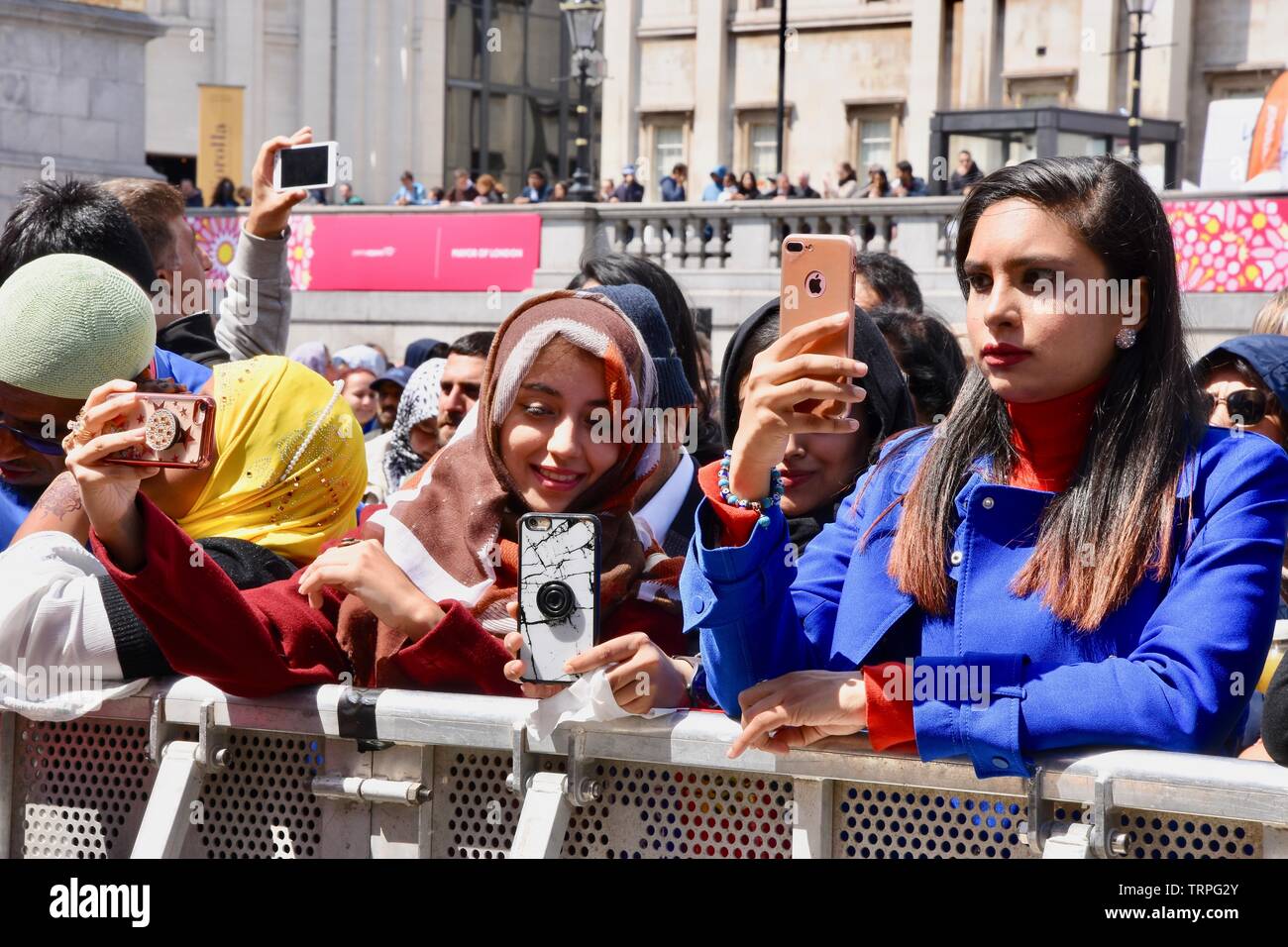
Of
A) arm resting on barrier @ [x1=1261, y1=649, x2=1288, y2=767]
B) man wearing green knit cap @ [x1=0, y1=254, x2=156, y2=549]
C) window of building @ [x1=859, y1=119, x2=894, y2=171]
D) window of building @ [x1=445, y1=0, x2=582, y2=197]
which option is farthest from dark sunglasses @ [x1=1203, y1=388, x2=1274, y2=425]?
window of building @ [x1=445, y1=0, x2=582, y2=197]

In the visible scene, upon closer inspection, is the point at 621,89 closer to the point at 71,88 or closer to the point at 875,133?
the point at 875,133

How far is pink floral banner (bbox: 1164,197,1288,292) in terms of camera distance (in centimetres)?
1975

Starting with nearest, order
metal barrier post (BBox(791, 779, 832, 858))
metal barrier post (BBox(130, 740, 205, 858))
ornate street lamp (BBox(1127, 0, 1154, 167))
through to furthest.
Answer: metal barrier post (BBox(791, 779, 832, 858)), metal barrier post (BBox(130, 740, 205, 858)), ornate street lamp (BBox(1127, 0, 1154, 167))

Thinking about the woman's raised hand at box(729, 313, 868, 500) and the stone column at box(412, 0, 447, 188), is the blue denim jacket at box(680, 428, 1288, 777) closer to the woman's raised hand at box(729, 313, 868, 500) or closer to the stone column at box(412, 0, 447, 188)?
the woman's raised hand at box(729, 313, 868, 500)

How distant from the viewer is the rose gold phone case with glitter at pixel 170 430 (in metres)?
3.22

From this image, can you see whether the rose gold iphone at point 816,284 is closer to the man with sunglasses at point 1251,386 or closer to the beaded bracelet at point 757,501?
the beaded bracelet at point 757,501

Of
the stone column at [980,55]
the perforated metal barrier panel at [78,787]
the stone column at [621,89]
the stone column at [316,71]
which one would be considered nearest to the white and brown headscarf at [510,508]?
the perforated metal barrier panel at [78,787]

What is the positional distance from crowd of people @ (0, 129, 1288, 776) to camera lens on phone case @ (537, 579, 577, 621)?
3.9 inches

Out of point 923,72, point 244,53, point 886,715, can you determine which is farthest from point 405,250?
point 886,715

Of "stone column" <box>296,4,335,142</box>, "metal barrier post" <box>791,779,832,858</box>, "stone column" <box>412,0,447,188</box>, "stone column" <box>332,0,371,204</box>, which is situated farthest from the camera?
"stone column" <box>412,0,447,188</box>

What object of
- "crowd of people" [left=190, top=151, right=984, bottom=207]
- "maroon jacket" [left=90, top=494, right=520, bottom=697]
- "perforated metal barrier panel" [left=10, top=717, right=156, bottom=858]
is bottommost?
"perforated metal barrier panel" [left=10, top=717, right=156, bottom=858]

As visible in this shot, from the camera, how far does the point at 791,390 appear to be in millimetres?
2885

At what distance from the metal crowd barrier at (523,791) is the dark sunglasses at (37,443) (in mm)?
569

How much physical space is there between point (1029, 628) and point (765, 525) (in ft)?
1.57
